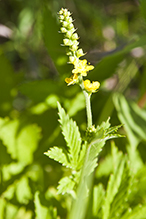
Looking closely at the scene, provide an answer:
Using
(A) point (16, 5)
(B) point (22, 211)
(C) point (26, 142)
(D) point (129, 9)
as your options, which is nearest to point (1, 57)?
(C) point (26, 142)

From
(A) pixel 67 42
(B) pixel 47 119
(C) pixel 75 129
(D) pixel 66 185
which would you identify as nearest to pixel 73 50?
(A) pixel 67 42

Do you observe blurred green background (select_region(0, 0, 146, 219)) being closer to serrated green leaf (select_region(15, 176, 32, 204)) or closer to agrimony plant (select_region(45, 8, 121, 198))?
serrated green leaf (select_region(15, 176, 32, 204))

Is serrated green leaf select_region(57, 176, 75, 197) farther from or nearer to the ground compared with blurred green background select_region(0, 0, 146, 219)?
nearer to the ground

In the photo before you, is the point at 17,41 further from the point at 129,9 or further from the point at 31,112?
the point at 129,9

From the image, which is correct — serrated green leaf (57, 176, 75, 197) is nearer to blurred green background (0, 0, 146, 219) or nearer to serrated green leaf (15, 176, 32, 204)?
blurred green background (0, 0, 146, 219)

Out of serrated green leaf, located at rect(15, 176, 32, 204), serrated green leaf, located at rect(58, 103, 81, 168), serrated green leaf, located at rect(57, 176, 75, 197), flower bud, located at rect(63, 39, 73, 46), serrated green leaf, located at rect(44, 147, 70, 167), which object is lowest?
serrated green leaf, located at rect(57, 176, 75, 197)

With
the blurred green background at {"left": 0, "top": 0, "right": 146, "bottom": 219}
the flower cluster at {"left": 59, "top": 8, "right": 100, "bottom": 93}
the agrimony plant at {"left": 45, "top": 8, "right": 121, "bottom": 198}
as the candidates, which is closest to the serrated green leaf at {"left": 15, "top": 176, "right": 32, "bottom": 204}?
the blurred green background at {"left": 0, "top": 0, "right": 146, "bottom": 219}

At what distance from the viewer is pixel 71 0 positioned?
183cm

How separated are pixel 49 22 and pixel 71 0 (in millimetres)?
1119

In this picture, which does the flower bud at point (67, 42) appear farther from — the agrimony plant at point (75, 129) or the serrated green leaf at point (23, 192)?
the serrated green leaf at point (23, 192)

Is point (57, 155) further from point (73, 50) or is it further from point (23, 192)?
point (23, 192)

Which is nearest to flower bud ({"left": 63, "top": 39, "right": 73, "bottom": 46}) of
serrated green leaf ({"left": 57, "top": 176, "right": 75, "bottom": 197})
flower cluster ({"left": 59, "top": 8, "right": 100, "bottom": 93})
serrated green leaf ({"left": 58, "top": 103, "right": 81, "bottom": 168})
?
flower cluster ({"left": 59, "top": 8, "right": 100, "bottom": 93})

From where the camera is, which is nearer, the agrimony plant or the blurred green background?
the agrimony plant

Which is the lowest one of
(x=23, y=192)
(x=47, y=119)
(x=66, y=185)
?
(x=66, y=185)
